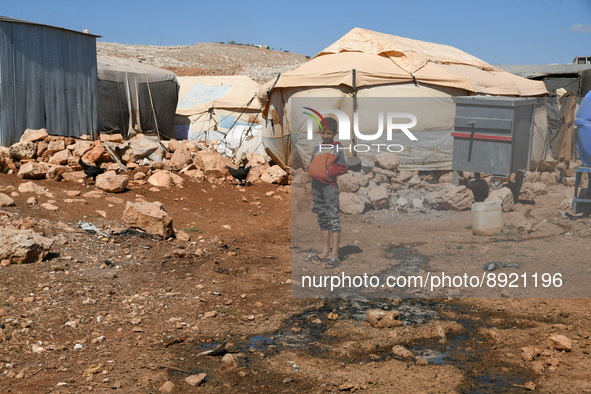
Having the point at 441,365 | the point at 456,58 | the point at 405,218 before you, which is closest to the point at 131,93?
the point at 456,58

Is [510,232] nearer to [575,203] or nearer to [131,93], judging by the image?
[575,203]

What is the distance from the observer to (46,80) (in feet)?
32.7

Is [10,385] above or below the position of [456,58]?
below

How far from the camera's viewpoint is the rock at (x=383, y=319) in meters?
4.09

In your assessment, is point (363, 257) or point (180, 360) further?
point (363, 257)

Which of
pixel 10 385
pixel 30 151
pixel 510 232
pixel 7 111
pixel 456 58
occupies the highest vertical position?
pixel 456 58

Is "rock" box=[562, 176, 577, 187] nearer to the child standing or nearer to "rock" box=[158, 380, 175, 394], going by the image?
the child standing

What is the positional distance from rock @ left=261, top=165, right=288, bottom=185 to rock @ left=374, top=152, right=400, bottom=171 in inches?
163

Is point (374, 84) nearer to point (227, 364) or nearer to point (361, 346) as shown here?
point (361, 346)

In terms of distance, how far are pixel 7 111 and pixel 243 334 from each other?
7494 millimetres

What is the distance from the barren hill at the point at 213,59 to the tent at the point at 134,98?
17601 mm

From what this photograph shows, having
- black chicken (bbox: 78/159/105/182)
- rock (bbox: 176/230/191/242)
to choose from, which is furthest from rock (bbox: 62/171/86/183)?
rock (bbox: 176/230/191/242)

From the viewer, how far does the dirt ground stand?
10.7 feet

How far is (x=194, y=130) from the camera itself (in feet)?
50.2
